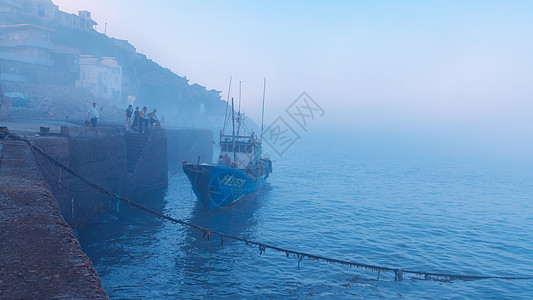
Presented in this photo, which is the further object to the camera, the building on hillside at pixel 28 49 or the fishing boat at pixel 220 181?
the building on hillside at pixel 28 49

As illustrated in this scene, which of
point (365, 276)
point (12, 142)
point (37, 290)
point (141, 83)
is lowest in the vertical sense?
point (365, 276)

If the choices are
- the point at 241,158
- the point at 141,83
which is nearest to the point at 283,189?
the point at 241,158

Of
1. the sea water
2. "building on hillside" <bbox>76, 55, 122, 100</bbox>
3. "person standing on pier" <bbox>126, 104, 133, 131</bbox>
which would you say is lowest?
the sea water

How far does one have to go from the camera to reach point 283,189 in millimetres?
32500

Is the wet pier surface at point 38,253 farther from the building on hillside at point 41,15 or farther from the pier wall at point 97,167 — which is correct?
the building on hillside at point 41,15

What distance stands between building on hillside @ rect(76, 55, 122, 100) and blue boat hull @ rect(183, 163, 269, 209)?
39.9 metres

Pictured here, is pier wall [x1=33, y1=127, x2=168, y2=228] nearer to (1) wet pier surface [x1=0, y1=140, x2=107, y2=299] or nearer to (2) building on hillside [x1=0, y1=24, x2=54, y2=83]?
(1) wet pier surface [x1=0, y1=140, x2=107, y2=299]

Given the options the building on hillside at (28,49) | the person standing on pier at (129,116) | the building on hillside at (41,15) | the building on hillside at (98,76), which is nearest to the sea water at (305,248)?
the person standing on pier at (129,116)

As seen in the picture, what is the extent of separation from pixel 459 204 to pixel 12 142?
3411cm

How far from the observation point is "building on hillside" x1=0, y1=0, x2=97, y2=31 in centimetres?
4772

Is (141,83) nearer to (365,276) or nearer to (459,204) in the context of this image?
(459,204)

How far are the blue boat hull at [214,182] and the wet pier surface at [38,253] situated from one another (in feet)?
41.0

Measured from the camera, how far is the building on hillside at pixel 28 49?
42.8 m

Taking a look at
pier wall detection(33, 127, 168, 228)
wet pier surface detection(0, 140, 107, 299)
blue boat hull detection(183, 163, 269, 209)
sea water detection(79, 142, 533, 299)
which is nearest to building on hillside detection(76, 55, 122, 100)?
sea water detection(79, 142, 533, 299)
